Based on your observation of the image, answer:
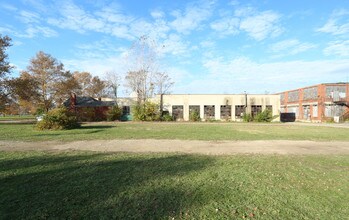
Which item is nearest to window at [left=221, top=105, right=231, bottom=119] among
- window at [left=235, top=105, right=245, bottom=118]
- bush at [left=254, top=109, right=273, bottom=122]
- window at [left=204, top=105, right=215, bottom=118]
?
window at [left=235, top=105, right=245, bottom=118]

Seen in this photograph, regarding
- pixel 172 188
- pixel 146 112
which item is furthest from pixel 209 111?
pixel 172 188

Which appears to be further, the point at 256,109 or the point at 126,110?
the point at 126,110

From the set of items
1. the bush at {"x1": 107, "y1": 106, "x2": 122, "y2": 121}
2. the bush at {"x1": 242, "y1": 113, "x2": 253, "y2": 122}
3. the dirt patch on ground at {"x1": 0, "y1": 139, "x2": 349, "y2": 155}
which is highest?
the bush at {"x1": 107, "y1": 106, "x2": 122, "y2": 121}


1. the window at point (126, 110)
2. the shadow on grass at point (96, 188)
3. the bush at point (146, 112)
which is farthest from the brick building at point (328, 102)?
the shadow on grass at point (96, 188)

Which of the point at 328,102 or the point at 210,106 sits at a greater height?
the point at 328,102

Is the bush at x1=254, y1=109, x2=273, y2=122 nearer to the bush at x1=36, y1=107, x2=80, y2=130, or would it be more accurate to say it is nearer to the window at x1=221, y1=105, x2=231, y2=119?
the window at x1=221, y1=105, x2=231, y2=119

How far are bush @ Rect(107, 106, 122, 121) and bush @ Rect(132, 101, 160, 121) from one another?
3362 millimetres

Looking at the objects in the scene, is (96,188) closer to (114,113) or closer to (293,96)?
(114,113)

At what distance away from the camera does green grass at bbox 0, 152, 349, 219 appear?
3654mm

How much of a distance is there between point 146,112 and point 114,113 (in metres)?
5.90

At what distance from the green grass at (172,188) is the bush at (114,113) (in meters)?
30.2

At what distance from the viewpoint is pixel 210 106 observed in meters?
40.0

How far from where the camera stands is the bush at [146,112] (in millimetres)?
35875

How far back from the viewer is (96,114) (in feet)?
128
